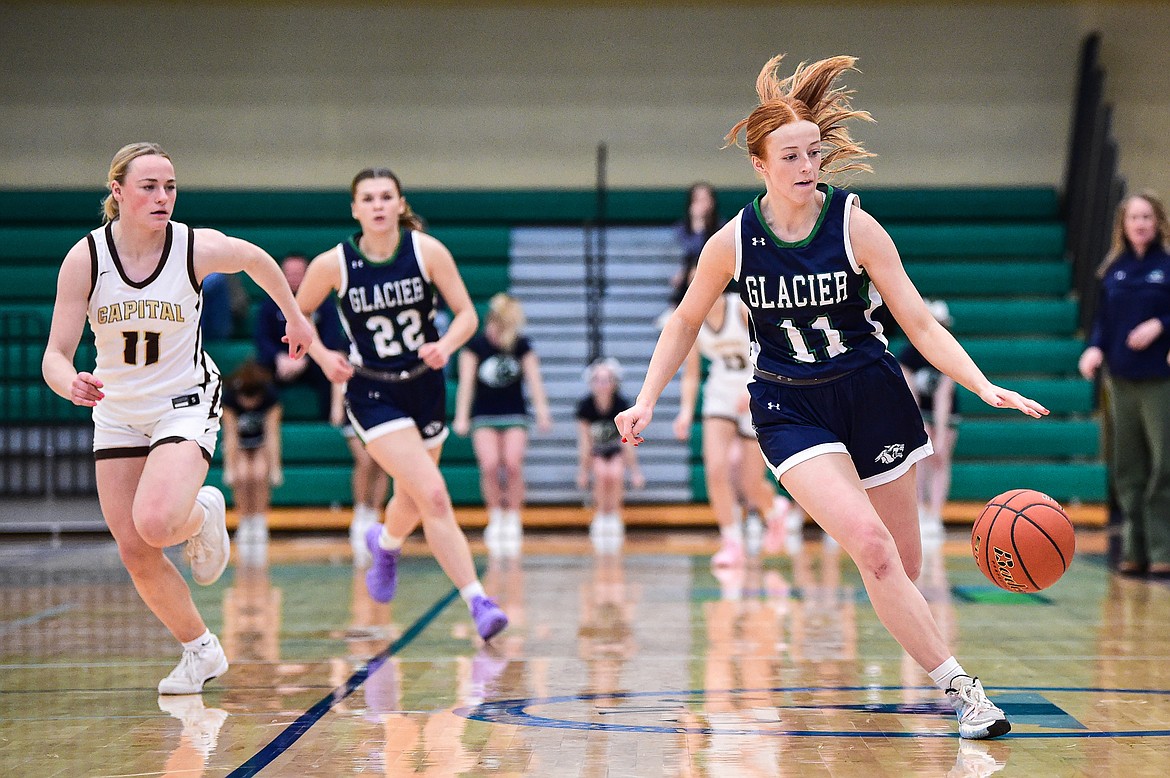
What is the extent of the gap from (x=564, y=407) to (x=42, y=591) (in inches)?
229

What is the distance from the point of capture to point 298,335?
4.62 meters

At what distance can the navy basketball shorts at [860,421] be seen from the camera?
149 inches

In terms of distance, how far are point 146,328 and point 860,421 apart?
7.17 feet

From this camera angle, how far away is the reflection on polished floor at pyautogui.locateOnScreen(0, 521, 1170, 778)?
352 cm

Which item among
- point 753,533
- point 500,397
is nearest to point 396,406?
point 500,397

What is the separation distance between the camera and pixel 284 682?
465 cm

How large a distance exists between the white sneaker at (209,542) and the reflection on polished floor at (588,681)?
39 centimetres

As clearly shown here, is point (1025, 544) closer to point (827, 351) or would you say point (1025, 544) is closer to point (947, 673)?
point (947, 673)

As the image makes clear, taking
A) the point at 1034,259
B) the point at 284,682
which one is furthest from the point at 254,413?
the point at 1034,259

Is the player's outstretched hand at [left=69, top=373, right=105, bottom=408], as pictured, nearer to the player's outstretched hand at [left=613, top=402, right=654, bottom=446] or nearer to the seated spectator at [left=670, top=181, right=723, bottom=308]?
the player's outstretched hand at [left=613, top=402, right=654, bottom=446]

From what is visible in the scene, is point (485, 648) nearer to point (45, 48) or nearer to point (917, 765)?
point (917, 765)

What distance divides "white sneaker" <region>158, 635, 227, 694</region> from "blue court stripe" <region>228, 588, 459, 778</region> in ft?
1.38

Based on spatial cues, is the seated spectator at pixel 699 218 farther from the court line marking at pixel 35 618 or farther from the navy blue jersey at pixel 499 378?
the court line marking at pixel 35 618

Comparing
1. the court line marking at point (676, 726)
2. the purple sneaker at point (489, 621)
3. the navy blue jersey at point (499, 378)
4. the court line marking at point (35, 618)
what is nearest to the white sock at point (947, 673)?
the court line marking at point (676, 726)
